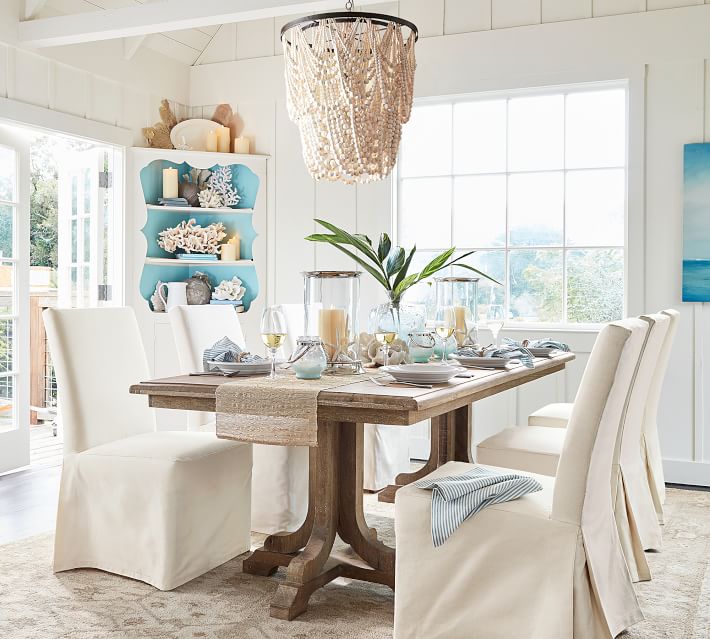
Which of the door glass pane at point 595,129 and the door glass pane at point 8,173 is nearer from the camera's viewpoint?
the door glass pane at point 8,173

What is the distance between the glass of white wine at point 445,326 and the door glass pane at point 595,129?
180 centimetres

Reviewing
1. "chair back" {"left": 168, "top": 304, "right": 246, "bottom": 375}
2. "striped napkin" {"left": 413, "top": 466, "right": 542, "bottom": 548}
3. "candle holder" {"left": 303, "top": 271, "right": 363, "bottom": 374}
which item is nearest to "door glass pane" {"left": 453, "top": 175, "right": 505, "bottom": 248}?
"chair back" {"left": 168, "top": 304, "right": 246, "bottom": 375}

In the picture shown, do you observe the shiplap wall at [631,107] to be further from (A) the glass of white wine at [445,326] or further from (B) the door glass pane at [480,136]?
(A) the glass of white wine at [445,326]

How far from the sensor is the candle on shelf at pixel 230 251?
17.9ft

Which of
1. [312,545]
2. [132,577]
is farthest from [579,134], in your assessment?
[132,577]

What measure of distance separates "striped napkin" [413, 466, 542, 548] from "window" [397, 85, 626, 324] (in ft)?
9.02

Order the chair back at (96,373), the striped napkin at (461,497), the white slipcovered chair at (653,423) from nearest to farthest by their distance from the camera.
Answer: the striped napkin at (461,497) → the chair back at (96,373) → the white slipcovered chair at (653,423)

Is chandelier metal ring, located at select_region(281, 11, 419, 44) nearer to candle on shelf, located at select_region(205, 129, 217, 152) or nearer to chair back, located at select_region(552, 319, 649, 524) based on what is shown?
chair back, located at select_region(552, 319, 649, 524)

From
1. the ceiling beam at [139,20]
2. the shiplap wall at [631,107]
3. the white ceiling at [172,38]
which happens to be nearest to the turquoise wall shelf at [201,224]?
the shiplap wall at [631,107]

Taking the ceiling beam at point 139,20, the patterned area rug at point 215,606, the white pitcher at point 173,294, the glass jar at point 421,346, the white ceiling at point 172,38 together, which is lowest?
the patterned area rug at point 215,606

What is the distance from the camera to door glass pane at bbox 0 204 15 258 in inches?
174

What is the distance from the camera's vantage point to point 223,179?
5.45 meters

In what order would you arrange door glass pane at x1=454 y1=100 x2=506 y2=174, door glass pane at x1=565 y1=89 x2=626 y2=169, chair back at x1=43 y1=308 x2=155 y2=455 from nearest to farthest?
1. chair back at x1=43 y1=308 x2=155 y2=455
2. door glass pane at x1=565 y1=89 x2=626 y2=169
3. door glass pane at x1=454 y1=100 x2=506 y2=174

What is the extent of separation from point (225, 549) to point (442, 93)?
306cm
